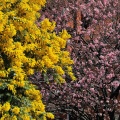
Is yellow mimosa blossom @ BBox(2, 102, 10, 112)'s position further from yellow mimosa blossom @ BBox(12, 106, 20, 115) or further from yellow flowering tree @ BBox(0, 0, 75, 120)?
yellow mimosa blossom @ BBox(12, 106, 20, 115)

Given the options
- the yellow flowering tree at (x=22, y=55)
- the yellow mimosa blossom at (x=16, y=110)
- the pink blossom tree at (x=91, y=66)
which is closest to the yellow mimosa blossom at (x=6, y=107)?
the yellow flowering tree at (x=22, y=55)

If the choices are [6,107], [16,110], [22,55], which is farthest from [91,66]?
[6,107]

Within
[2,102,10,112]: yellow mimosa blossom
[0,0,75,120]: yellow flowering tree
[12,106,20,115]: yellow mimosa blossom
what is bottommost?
[12,106,20,115]: yellow mimosa blossom

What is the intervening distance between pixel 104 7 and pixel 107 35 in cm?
144

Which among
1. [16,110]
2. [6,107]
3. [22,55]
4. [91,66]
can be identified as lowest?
[16,110]

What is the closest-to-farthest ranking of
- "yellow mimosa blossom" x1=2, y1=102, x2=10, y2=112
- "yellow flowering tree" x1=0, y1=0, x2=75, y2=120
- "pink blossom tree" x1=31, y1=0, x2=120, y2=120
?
"yellow mimosa blossom" x1=2, y1=102, x2=10, y2=112 < "yellow flowering tree" x1=0, y1=0, x2=75, y2=120 < "pink blossom tree" x1=31, y1=0, x2=120, y2=120

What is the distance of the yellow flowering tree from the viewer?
31.0ft

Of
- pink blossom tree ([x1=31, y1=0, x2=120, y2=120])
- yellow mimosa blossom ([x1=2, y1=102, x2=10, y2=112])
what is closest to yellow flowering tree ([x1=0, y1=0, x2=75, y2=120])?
yellow mimosa blossom ([x1=2, y1=102, x2=10, y2=112])

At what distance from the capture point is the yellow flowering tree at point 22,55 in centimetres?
945

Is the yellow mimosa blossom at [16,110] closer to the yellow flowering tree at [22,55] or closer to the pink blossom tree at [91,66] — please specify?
the yellow flowering tree at [22,55]

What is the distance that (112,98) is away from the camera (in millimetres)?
13391

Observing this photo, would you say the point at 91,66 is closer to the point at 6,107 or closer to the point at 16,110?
the point at 16,110

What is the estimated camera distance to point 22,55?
962cm

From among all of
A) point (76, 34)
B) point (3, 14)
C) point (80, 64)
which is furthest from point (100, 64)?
point (3, 14)
